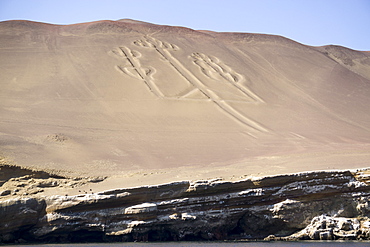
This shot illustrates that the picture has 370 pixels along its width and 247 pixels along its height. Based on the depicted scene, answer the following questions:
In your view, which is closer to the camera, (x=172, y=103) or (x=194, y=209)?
(x=194, y=209)

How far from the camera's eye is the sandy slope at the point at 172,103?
883 inches

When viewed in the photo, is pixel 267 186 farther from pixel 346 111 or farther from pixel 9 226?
pixel 346 111

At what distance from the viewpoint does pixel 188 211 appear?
17.9 metres

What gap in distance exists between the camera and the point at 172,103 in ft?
100

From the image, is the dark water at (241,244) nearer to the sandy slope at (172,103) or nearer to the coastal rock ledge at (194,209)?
the coastal rock ledge at (194,209)

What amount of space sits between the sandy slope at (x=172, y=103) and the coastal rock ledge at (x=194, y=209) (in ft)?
4.56

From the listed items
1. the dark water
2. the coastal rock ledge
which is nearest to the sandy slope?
the coastal rock ledge

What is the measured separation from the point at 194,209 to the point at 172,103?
13215 mm

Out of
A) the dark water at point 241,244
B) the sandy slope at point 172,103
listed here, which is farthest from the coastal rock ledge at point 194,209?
the sandy slope at point 172,103

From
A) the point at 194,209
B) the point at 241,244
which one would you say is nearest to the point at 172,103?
the point at 194,209

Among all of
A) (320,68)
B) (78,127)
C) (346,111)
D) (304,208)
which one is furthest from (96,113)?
(320,68)

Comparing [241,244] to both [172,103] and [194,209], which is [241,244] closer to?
[194,209]

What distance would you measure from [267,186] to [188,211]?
2766 millimetres

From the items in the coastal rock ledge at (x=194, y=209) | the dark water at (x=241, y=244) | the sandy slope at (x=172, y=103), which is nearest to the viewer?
the dark water at (x=241, y=244)
